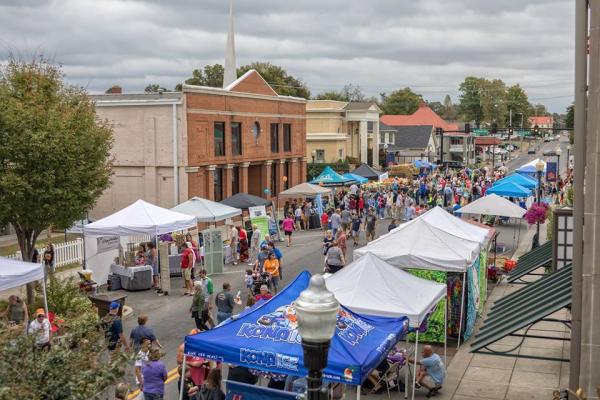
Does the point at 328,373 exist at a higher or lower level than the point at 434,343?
higher

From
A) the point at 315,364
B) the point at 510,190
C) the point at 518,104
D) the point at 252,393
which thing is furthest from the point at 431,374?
the point at 518,104

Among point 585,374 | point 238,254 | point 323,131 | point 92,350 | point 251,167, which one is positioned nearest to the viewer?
point 92,350

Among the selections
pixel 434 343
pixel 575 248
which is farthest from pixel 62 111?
pixel 575 248

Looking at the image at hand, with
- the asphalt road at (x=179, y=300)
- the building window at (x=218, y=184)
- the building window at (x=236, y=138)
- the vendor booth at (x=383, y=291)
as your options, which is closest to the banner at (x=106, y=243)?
the asphalt road at (x=179, y=300)

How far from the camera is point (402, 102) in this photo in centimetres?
14675

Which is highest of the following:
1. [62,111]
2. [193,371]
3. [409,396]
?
[62,111]

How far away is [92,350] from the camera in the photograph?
763 centimetres

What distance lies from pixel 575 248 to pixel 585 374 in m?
1.95

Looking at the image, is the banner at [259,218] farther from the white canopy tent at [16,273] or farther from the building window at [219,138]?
the white canopy tent at [16,273]

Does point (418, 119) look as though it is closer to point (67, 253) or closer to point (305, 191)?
point (305, 191)

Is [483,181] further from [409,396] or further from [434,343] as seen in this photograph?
[409,396]

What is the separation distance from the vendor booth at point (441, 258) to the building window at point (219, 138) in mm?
20921

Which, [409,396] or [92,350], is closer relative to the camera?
[92,350]

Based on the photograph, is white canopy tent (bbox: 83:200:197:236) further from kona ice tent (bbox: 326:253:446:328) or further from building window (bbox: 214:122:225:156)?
building window (bbox: 214:122:225:156)
